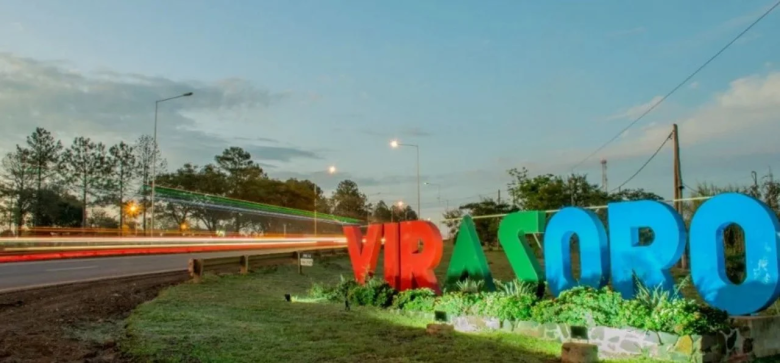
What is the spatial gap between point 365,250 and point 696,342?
884 cm

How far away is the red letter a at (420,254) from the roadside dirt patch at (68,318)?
5.58 m

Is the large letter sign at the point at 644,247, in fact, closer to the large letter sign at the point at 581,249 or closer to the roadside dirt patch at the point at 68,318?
the large letter sign at the point at 581,249

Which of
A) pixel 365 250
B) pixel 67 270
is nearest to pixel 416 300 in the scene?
pixel 365 250

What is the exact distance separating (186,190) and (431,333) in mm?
70340

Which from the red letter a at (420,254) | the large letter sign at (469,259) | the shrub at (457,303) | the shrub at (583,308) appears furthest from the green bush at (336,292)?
the shrub at (583,308)

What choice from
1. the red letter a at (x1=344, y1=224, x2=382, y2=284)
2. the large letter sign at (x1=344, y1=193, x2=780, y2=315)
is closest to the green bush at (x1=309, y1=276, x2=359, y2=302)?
the red letter a at (x1=344, y1=224, x2=382, y2=284)

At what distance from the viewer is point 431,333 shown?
927 cm

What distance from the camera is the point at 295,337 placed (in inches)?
350

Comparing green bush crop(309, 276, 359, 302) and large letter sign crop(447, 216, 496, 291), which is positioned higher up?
large letter sign crop(447, 216, 496, 291)

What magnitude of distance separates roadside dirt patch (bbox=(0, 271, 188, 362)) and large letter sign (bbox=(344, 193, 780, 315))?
5.99 meters

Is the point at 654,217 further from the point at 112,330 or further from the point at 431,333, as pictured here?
the point at 112,330

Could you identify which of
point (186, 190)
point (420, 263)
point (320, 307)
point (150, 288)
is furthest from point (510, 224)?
point (186, 190)

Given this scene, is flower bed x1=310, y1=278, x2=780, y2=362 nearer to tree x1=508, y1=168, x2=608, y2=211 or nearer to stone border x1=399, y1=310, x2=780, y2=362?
stone border x1=399, y1=310, x2=780, y2=362

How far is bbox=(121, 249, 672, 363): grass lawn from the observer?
7648 mm
